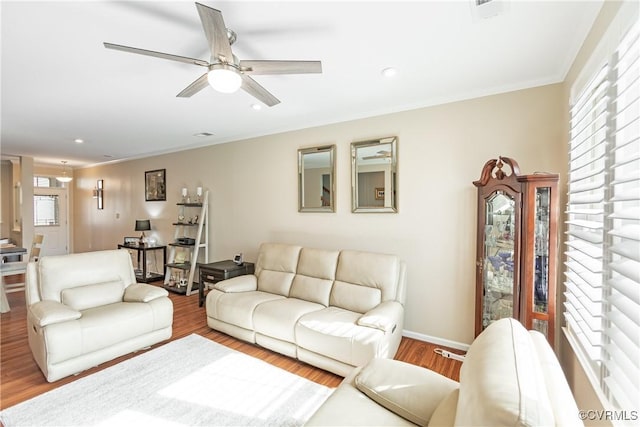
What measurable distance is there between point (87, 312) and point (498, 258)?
12.0 feet

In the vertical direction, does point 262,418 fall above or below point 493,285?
below

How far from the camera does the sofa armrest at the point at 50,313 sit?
228 centimetres

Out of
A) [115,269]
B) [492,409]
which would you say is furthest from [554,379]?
[115,269]

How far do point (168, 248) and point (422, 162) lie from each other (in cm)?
485

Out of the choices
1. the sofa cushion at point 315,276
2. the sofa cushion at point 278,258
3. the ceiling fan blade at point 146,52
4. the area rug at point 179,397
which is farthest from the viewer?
the sofa cushion at point 278,258

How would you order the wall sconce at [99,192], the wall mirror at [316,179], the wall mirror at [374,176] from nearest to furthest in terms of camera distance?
the wall mirror at [374,176] < the wall mirror at [316,179] < the wall sconce at [99,192]

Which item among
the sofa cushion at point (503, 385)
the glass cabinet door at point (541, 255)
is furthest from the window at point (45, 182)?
the glass cabinet door at point (541, 255)

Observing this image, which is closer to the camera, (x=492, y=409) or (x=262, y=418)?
(x=492, y=409)

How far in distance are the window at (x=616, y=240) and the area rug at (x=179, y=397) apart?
1673mm

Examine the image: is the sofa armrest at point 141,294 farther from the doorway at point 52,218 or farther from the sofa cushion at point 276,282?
the doorway at point 52,218

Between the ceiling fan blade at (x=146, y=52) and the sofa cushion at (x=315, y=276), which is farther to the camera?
the sofa cushion at (x=315, y=276)

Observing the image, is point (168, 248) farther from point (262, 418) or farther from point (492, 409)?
point (492, 409)

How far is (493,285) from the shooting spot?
8.12ft

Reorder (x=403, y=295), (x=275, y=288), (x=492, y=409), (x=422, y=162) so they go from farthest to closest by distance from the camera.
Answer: (x=275, y=288)
(x=422, y=162)
(x=403, y=295)
(x=492, y=409)
